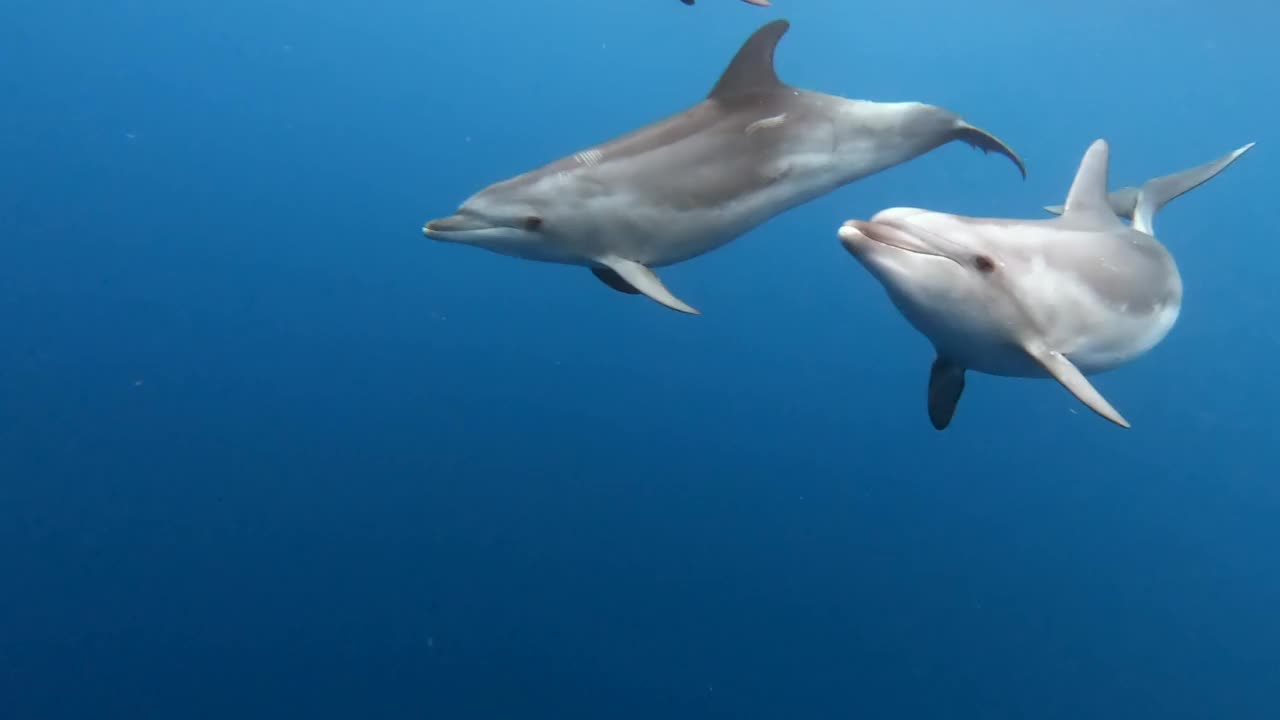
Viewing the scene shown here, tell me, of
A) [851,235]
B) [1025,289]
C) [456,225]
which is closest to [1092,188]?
[1025,289]

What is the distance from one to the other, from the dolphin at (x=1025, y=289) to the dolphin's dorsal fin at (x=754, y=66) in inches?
51.0

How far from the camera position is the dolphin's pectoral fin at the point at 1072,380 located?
3.06m

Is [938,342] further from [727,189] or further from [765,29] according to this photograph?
[765,29]

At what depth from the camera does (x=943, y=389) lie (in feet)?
14.4

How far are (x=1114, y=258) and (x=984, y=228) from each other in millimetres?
825

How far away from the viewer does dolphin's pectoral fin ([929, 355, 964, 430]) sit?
14.0 feet

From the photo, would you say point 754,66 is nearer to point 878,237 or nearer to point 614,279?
point 614,279

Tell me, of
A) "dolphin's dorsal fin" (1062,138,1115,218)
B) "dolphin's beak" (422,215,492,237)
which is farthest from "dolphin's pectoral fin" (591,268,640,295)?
"dolphin's dorsal fin" (1062,138,1115,218)

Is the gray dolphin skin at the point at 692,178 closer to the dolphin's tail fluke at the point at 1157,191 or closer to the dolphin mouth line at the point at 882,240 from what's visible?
the dolphin mouth line at the point at 882,240

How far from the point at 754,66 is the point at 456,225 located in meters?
1.78

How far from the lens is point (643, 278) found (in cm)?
402

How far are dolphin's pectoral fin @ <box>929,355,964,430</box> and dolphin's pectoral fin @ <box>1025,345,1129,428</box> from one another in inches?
34.2

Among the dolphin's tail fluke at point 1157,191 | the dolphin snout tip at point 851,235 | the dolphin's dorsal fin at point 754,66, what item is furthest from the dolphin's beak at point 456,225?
the dolphin's tail fluke at point 1157,191

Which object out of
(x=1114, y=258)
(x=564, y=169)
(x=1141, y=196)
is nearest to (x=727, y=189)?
(x=564, y=169)
